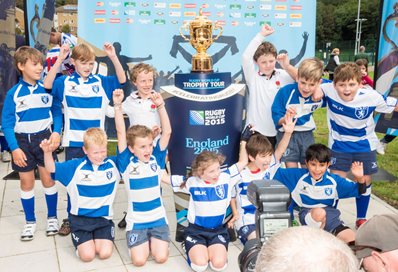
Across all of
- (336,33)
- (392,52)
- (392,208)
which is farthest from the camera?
(336,33)

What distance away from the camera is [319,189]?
4.00m

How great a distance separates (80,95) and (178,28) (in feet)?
11.5

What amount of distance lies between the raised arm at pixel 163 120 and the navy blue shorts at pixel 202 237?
0.76 metres

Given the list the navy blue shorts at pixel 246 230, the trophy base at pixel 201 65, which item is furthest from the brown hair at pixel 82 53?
the navy blue shorts at pixel 246 230

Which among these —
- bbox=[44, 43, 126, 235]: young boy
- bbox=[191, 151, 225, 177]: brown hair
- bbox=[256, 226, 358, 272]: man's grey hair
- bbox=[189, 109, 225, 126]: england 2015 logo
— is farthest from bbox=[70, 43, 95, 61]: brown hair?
bbox=[256, 226, 358, 272]: man's grey hair

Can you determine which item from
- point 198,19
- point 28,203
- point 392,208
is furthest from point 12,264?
point 392,208

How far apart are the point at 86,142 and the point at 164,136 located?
67 cm

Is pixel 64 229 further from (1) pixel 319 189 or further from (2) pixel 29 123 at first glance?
(1) pixel 319 189

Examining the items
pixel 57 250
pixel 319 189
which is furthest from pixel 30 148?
pixel 319 189

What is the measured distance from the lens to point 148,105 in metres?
4.09

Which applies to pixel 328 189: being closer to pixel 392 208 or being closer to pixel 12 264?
pixel 392 208

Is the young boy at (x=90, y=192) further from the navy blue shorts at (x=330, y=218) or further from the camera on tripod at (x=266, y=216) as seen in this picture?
the camera on tripod at (x=266, y=216)

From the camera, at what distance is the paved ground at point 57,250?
3648 millimetres

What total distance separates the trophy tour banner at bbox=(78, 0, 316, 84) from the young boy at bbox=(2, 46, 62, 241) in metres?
2.99
